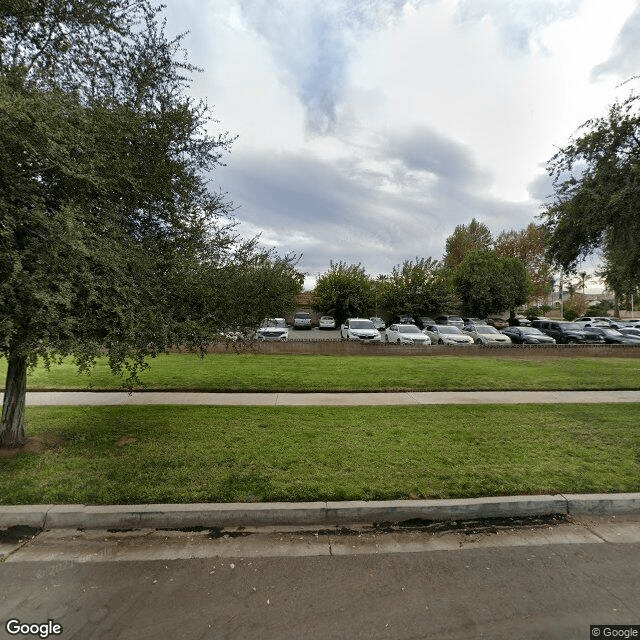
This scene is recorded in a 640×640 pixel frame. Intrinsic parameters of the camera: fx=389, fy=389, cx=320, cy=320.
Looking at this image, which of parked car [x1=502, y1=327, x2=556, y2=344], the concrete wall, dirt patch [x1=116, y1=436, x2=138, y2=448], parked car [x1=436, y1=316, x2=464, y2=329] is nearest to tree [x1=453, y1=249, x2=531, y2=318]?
parked car [x1=436, y1=316, x2=464, y2=329]

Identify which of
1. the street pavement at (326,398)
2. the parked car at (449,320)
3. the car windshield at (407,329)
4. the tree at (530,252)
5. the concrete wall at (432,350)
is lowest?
the street pavement at (326,398)

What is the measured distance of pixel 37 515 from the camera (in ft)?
12.4

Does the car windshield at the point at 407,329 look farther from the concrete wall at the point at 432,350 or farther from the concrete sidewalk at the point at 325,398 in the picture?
the concrete sidewalk at the point at 325,398

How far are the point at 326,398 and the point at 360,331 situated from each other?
487 inches

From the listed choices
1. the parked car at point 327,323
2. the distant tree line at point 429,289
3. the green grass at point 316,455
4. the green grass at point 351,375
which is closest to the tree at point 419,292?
the distant tree line at point 429,289

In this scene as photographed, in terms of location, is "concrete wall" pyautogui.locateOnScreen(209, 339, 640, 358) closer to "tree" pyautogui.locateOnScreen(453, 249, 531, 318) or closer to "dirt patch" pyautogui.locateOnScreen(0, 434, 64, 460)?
"dirt patch" pyautogui.locateOnScreen(0, 434, 64, 460)

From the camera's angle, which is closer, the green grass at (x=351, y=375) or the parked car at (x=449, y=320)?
the green grass at (x=351, y=375)

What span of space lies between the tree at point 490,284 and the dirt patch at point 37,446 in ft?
115

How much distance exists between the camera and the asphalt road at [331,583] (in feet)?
8.56

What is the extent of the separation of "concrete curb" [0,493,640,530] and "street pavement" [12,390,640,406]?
3.96 m

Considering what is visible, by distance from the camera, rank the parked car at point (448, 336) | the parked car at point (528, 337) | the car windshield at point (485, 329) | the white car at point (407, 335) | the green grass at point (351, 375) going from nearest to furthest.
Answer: the green grass at point (351, 375) < the white car at point (407, 335) < the parked car at point (448, 336) < the parked car at point (528, 337) < the car windshield at point (485, 329)

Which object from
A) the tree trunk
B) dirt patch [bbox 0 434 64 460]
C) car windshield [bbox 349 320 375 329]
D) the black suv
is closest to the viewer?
dirt patch [bbox 0 434 64 460]

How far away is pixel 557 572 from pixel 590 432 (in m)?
3.91

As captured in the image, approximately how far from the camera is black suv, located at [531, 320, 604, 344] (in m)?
23.3
